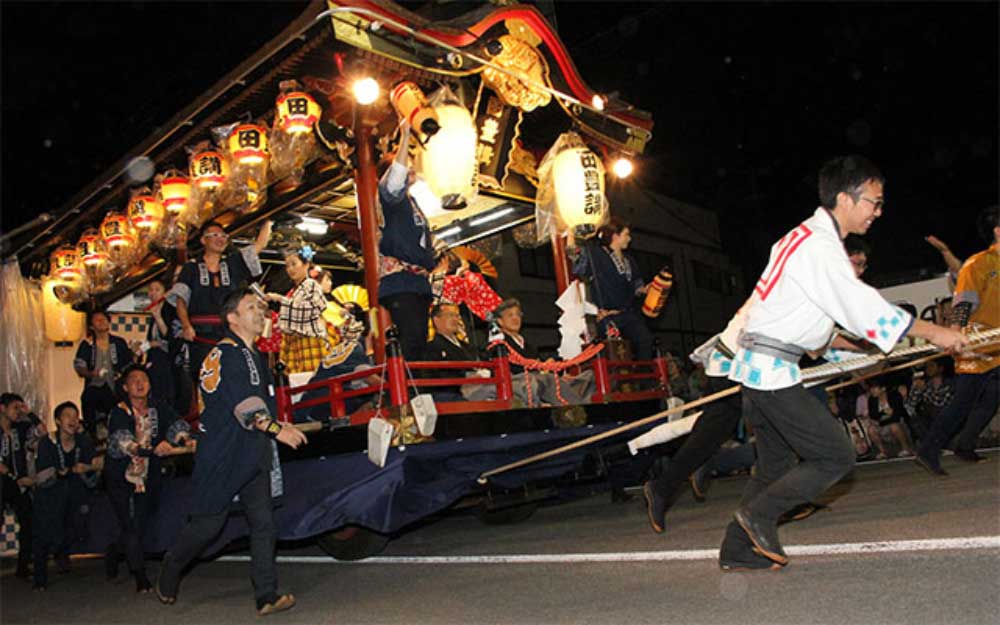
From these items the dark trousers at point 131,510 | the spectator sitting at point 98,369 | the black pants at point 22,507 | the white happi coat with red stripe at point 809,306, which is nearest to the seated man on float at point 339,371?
the dark trousers at point 131,510

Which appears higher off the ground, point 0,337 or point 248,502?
point 0,337

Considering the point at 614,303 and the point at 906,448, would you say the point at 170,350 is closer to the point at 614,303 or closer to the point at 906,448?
the point at 614,303

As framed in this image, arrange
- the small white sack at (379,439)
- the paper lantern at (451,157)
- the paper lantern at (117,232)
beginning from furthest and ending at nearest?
the paper lantern at (117,232) < the paper lantern at (451,157) < the small white sack at (379,439)

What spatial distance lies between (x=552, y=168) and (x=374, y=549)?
4.65 m

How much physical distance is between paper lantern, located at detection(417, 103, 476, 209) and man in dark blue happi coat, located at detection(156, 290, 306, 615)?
2621 mm

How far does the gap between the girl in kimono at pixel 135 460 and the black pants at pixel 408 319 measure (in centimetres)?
223

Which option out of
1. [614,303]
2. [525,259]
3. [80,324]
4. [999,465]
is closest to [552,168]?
[614,303]

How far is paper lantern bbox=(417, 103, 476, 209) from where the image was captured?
7039 millimetres

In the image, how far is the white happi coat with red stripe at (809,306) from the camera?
11.1ft

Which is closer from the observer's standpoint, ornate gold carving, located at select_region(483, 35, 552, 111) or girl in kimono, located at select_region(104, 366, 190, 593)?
girl in kimono, located at select_region(104, 366, 190, 593)

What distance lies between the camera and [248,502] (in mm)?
4703

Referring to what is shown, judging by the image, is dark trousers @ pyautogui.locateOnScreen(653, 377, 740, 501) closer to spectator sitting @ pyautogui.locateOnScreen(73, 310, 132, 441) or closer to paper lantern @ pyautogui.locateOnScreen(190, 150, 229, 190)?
paper lantern @ pyautogui.locateOnScreen(190, 150, 229, 190)

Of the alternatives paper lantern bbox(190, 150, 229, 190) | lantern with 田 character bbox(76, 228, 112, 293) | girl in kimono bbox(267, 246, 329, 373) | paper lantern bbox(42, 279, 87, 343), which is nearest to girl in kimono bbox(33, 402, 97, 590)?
girl in kimono bbox(267, 246, 329, 373)

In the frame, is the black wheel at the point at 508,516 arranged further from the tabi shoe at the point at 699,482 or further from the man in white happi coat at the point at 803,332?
the man in white happi coat at the point at 803,332
